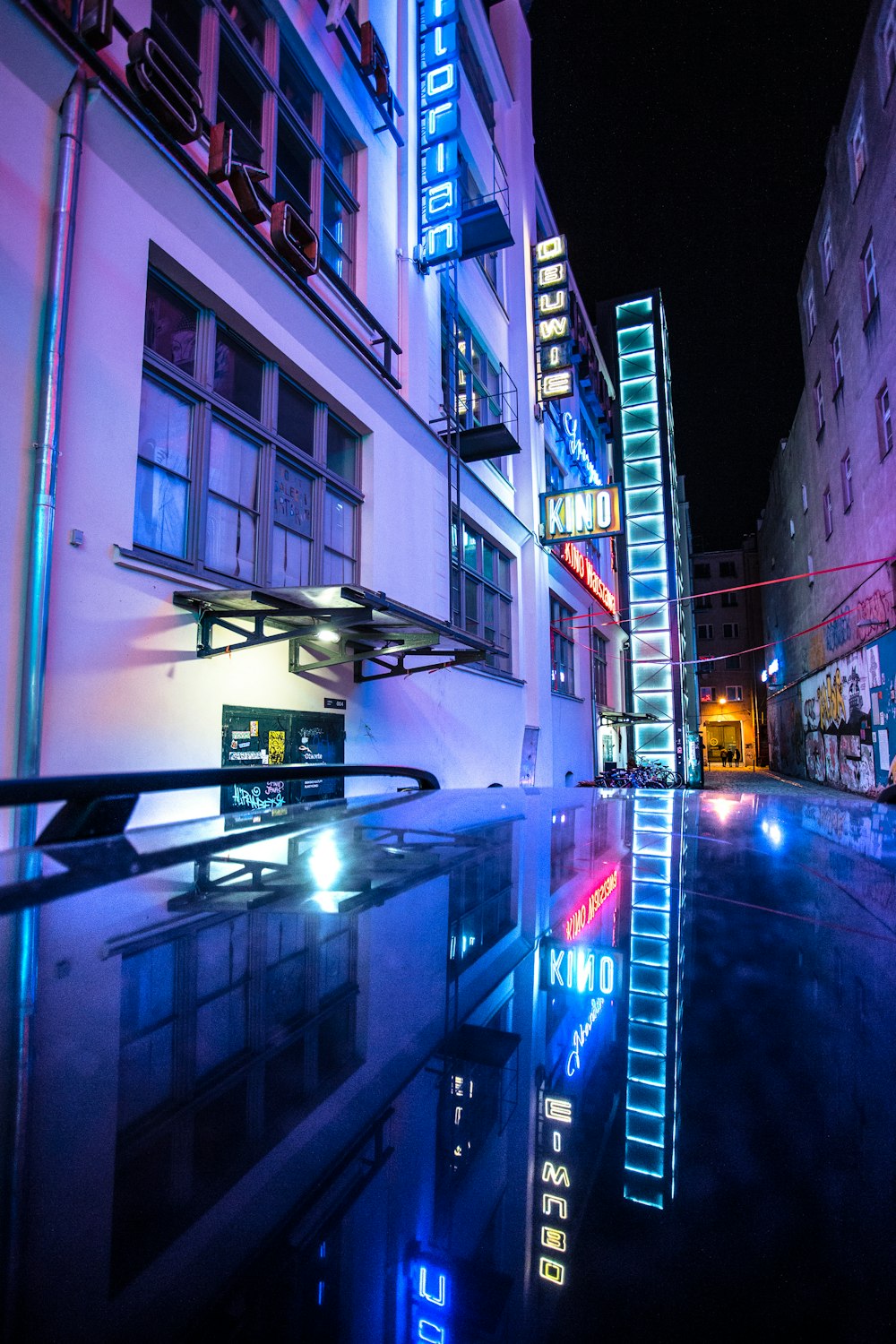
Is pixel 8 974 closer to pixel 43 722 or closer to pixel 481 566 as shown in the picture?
pixel 43 722

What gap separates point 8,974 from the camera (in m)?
1.00

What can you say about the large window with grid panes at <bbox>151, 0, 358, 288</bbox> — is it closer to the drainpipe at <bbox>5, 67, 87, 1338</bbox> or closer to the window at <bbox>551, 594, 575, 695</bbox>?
the drainpipe at <bbox>5, 67, 87, 1338</bbox>

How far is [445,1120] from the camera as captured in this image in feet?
2.29

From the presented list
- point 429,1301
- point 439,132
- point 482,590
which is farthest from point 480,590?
point 429,1301

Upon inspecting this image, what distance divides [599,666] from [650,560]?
5.18 meters

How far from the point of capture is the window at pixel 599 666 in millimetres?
20391

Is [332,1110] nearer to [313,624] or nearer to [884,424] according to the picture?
[313,624]

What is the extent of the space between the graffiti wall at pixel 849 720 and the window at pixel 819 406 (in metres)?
7.45

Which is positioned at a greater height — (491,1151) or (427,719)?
(427,719)

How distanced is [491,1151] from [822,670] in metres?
23.1

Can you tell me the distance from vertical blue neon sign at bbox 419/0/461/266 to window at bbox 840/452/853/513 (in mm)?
12706

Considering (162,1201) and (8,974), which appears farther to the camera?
(8,974)

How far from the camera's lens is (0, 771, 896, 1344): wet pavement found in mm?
480

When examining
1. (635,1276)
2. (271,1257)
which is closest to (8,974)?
(271,1257)
